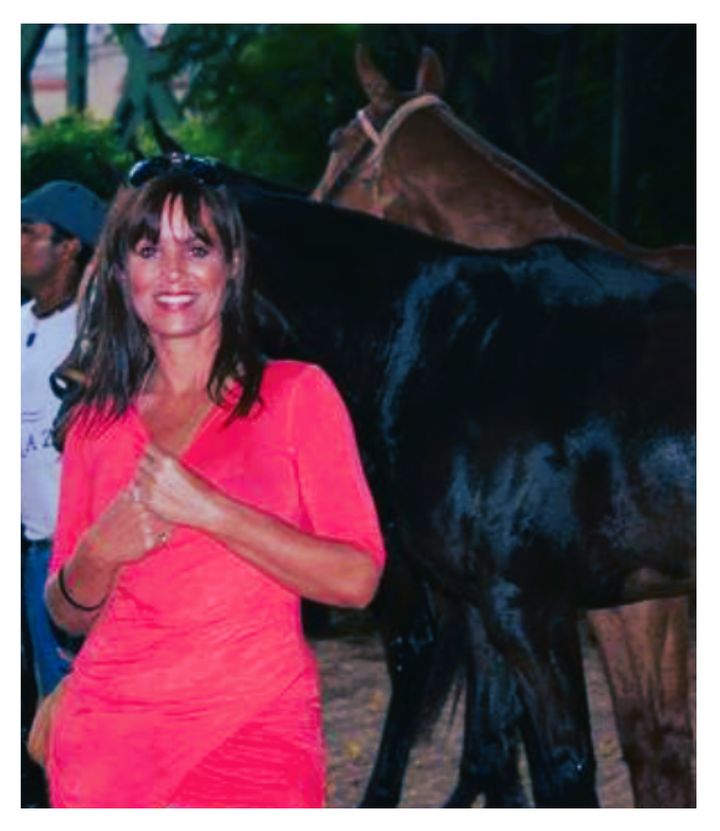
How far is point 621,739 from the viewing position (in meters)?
3.75

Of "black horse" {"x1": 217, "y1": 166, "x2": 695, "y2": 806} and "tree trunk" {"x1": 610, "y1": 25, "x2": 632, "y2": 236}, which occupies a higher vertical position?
"tree trunk" {"x1": 610, "y1": 25, "x2": 632, "y2": 236}

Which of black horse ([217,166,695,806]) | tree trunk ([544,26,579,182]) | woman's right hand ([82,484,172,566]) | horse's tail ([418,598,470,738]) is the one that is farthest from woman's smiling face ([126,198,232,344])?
tree trunk ([544,26,579,182])

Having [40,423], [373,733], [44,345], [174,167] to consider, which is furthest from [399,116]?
[174,167]

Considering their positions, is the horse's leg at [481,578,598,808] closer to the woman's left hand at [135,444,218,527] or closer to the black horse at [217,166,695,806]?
the black horse at [217,166,695,806]

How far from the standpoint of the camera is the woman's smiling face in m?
1.79

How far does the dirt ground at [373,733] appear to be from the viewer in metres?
3.96

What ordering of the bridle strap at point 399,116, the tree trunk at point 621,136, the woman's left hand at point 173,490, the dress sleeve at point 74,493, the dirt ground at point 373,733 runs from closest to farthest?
1. the woman's left hand at point 173,490
2. the dress sleeve at point 74,493
3. the bridle strap at point 399,116
4. the dirt ground at point 373,733
5. the tree trunk at point 621,136

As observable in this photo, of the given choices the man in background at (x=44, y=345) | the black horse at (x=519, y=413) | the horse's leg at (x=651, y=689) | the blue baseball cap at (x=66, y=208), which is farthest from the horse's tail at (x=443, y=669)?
the blue baseball cap at (x=66, y=208)

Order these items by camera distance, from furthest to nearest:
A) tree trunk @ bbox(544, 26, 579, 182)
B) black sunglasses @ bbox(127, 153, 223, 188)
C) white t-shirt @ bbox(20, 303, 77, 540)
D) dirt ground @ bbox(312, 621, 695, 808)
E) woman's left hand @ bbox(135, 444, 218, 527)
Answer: tree trunk @ bbox(544, 26, 579, 182) → dirt ground @ bbox(312, 621, 695, 808) → white t-shirt @ bbox(20, 303, 77, 540) → black sunglasses @ bbox(127, 153, 223, 188) → woman's left hand @ bbox(135, 444, 218, 527)

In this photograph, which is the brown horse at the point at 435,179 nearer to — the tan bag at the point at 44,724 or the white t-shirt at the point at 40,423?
the white t-shirt at the point at 40,423

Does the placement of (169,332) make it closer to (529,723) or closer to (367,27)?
(529,723)

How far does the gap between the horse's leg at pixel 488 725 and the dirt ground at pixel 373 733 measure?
3.0 inches

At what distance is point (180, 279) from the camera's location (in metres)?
1.79

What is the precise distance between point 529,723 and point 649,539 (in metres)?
0.45
